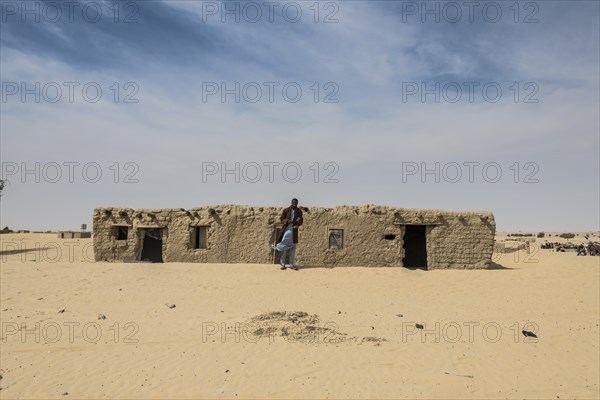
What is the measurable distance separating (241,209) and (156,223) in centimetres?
349

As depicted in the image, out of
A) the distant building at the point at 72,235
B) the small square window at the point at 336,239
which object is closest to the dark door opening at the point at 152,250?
the small square window at the point at 336,239

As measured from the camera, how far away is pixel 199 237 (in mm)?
17375

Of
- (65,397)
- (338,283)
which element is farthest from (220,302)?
(65,397)

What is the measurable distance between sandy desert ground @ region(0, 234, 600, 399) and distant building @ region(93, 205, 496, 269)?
707mm

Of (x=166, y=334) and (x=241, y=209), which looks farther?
(x=241, y=209)

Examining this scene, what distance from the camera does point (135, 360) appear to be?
294 inches

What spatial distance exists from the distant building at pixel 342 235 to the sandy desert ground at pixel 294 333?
0.71 meters

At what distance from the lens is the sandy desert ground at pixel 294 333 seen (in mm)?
6648

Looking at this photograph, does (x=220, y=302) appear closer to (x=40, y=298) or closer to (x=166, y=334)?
(x=166, y=334)

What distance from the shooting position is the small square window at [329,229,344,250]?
16.5 m

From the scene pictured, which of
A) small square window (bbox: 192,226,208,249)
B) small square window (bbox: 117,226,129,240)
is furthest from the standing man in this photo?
small square window (bbox: 117,226,129,240)

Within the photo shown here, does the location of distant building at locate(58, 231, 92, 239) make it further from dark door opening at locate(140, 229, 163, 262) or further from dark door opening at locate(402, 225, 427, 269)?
dark door opening at locate(402, 225, 427, 269)

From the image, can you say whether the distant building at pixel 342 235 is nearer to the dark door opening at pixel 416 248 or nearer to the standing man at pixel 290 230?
the standing man at pixel 290 230

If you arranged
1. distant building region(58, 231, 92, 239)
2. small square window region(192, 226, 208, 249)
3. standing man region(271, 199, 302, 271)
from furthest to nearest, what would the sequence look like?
distant building region(58, 231, 92, 239), small square window region(192, 226, 208, 249), standing man region(271, 199, 302, 271)
